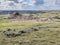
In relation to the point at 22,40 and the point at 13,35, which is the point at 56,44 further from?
the point at 13,35

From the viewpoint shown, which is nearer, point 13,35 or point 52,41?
point 52,41

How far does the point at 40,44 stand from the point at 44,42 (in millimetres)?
1030

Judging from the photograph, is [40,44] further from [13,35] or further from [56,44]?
[13,35]

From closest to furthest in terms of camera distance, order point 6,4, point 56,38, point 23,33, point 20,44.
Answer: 1. point 20,44
2. point 56,38
3. point 23,33
4. point 6,4

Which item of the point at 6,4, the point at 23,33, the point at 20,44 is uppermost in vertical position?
the point at 20,44

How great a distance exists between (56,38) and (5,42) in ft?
22.0

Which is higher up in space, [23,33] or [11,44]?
[11,44]

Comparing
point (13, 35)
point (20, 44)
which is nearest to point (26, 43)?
point (20, 44)

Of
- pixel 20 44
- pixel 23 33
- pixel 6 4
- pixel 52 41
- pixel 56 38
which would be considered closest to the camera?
pixel 20 44

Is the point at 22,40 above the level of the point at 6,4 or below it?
above

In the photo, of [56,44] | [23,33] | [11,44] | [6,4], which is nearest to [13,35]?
[23,33]

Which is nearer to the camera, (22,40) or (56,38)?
(22,40)

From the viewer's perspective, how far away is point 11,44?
24188mm

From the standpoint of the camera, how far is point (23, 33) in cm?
3147
